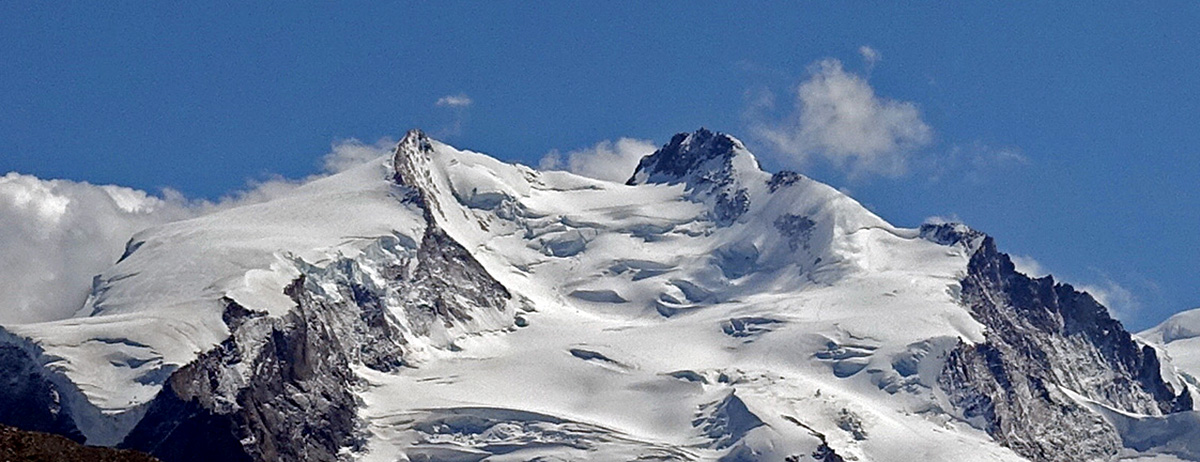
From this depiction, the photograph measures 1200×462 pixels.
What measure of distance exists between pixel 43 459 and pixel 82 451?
2.35 m

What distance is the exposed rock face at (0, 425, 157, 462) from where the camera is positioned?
11481 centimetres

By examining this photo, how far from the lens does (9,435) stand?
116062 millimetres

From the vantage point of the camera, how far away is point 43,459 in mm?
115750

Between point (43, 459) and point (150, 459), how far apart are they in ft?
19.5

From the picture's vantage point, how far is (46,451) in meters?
117

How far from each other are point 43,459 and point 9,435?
187 cm

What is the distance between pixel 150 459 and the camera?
120 meters

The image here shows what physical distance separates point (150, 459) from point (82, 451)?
3667mm

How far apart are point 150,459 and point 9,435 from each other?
22.9 feet

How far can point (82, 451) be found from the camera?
4633 inches

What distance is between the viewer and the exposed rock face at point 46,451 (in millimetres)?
114812
